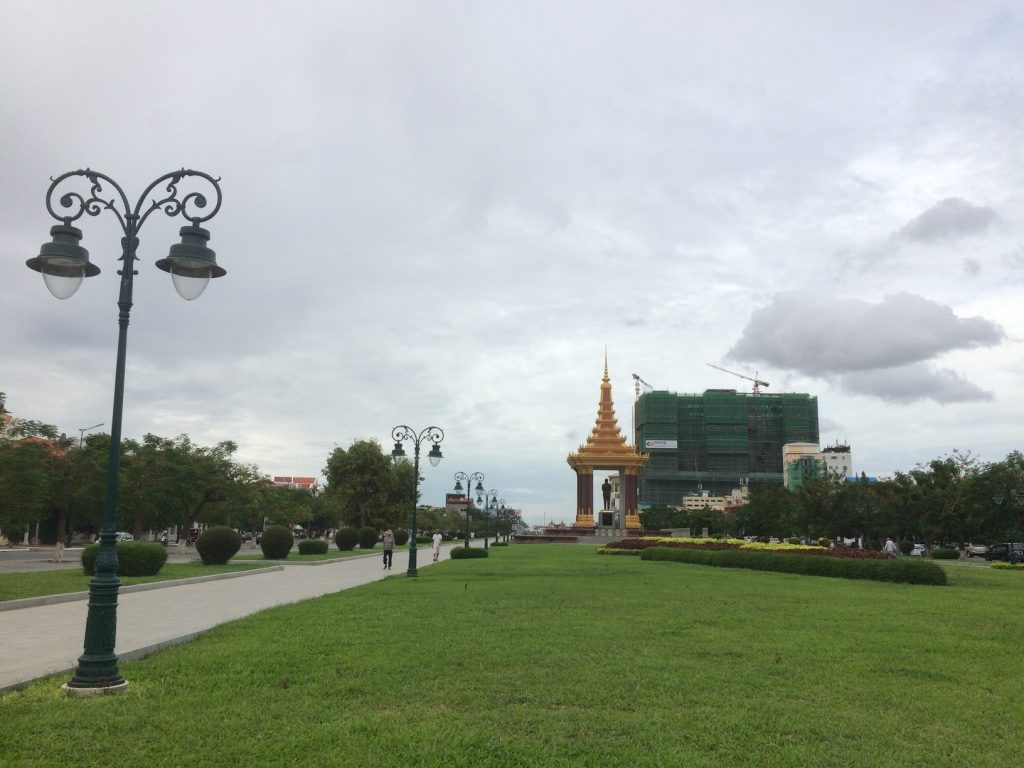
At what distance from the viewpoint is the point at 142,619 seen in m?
13.3

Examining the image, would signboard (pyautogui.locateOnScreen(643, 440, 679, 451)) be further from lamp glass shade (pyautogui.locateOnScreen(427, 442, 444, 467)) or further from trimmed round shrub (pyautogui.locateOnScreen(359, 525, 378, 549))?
lamp glass shade (pyautogui.locateOnScreen(427, 442, 444, 467))

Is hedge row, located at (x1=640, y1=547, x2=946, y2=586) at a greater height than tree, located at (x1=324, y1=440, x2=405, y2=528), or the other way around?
tree, located at (x1=324, y1=440, x2=405, y2=528)

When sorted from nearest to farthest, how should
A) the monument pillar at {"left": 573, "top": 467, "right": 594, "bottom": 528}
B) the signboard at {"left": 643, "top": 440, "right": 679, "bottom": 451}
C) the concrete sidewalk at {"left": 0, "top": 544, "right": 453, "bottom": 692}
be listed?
the concrete sidewalk at {"left": 0, "top": 544, "right": 453, "bottom": 692} → the monument pillar at {"left": 573, "top": 467, "right": 594, "bottom": 528} → the signboard at {"left": 643, "top": 440, "right": 679, "bottom": 451}

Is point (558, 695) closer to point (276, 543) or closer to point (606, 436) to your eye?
point (276, 543)

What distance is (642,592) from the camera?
16828 millimetres

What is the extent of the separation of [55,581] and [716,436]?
13292cm

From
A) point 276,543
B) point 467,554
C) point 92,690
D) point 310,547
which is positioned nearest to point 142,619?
point 92,690

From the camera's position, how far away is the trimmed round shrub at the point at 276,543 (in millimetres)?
34281

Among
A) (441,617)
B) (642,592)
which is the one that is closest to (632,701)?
(441,617)

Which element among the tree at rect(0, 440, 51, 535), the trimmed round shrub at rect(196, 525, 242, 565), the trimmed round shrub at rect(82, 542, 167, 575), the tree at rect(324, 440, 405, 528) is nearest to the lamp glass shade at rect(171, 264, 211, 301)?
the trimmed round shrub at rect(82, 542, 167, 575)

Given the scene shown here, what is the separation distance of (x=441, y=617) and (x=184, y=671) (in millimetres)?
4932

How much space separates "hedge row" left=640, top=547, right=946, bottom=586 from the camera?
65.2ft

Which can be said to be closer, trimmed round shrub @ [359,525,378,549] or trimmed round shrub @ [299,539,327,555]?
trimmed round shrub @ [299,539,327,555]

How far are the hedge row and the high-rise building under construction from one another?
11397 cm
